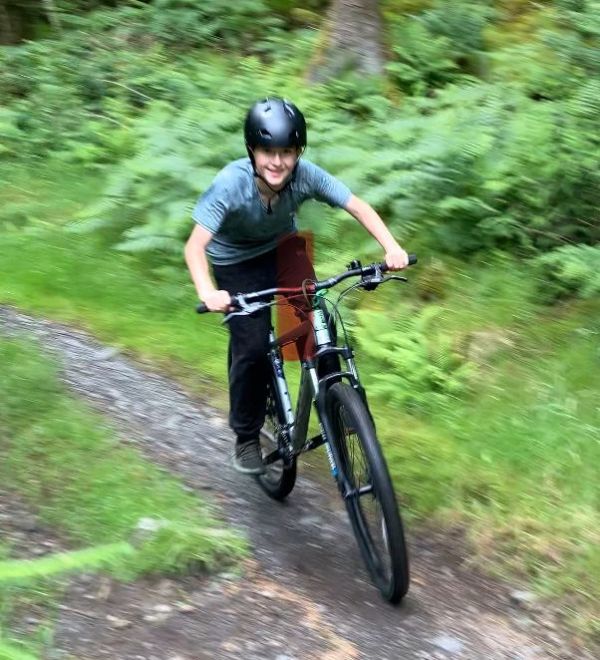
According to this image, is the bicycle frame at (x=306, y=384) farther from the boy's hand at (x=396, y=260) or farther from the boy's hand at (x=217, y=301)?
the boy's hand at (x=217, y=301)

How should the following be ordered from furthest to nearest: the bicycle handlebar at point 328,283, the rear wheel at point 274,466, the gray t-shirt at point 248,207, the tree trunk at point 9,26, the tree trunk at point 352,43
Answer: the tree trunk at point 9,26
the tree trunk at point 352,43
the rear wheel at point 274,466
the gray t-shirt at point 248,207
the bicycle handlebar at point 328,283

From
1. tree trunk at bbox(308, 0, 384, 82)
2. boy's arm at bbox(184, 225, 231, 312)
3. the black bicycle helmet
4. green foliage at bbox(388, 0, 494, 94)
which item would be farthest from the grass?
green foliage at bbox(388, 0, 494, 94)

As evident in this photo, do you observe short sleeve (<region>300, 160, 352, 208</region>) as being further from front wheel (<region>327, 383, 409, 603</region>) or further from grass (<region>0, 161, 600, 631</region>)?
grass (<region>0, 161, 600, 631</region>)

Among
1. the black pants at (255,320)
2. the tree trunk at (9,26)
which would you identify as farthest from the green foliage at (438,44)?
the tree trunk at (9,26)

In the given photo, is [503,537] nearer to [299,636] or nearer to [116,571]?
[299,636]

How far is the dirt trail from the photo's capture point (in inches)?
132

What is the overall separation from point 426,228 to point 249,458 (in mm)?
3137

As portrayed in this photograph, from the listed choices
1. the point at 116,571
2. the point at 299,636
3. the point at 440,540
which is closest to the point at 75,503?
the point at 116,571

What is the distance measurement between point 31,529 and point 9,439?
0.91 meters

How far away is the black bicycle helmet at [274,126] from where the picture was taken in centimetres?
368

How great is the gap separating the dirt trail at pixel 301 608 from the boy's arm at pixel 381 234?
1.54 m

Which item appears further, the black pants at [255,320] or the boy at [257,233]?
the black pants at [255,320]

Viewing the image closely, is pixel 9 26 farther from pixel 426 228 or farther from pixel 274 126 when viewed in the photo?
pixel 274 126

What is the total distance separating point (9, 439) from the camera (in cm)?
468
